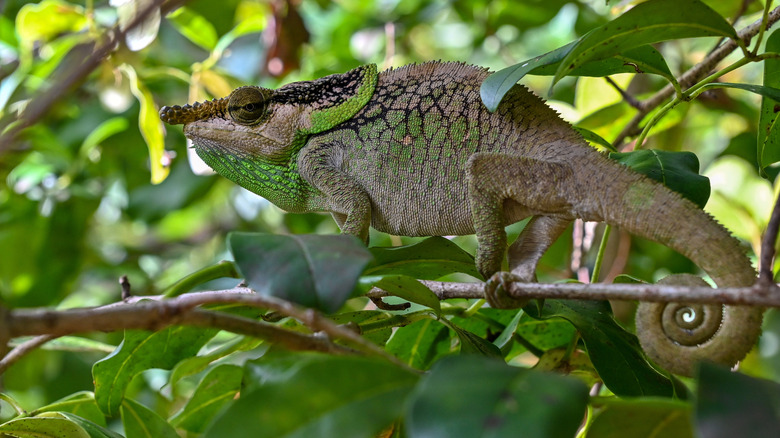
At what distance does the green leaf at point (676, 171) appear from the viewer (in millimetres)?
1311

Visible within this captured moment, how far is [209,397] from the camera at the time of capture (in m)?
1.54

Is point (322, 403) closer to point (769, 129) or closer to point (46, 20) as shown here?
point (769, 129)

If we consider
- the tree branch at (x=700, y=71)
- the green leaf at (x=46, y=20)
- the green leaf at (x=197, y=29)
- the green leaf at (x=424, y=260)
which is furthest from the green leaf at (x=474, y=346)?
the green leaf at (x=46, y=20)

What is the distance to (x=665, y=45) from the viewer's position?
3195 mm

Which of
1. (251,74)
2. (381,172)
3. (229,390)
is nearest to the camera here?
(229,390)

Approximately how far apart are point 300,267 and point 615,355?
64cm

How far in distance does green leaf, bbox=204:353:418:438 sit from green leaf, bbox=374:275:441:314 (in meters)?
0.33

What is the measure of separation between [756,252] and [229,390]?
1.78m

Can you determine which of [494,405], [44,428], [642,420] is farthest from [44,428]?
[642,420]

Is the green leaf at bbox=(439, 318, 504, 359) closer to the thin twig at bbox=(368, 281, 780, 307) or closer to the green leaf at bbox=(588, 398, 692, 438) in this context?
the thin twig at bbox=(368, 281, 780, 307)

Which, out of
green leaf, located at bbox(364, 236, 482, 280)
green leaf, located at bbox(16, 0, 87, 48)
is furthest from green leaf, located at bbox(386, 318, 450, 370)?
green leaf, located at bbox(16, 0, 87, 48)

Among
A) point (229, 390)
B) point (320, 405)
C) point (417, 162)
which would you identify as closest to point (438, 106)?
point (417, 162)

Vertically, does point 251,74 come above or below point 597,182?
below

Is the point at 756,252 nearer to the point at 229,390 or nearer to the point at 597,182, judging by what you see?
the point at 597,182
